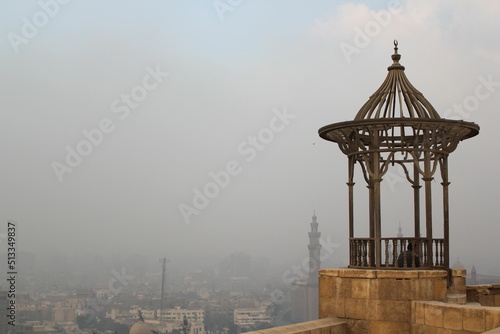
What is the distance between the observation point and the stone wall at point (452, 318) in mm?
9117

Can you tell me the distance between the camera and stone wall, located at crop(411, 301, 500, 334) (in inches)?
359

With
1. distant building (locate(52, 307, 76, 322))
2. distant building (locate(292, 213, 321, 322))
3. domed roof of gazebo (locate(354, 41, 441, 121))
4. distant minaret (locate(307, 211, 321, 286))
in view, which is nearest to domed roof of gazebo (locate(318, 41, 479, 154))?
domed roof of gazebo (locate(354, 41, 441, 121))

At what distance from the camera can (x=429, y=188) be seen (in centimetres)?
1211

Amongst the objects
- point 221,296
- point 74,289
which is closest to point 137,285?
point 221,296

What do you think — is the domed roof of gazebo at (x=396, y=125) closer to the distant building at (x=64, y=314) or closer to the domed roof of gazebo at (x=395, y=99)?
→ the domed roof of gazebo at (x=395, y=99)

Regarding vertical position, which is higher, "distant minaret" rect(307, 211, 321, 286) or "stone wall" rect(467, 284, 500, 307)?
"distant minaret" rect(307, 211, 321, 286)

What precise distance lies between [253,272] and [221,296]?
21.3 feet

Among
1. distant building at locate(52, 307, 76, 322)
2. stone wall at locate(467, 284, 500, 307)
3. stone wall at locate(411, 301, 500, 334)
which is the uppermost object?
stone wall at locate(467, 284, 500, 307)

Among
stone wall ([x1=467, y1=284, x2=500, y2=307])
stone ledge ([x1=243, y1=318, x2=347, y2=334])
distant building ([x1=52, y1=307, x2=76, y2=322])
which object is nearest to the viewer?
stone ledge ([x1=243, y1=318, x2=347, y2=334])

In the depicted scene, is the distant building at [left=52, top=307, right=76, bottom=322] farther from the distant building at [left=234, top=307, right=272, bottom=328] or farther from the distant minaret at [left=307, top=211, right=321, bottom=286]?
the distant minaret at [left=307, top=211, right=321, bottom=286]

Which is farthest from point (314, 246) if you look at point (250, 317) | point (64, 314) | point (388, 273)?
point (388, 273)

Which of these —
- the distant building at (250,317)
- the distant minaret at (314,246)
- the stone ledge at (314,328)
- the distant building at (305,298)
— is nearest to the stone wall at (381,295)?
the stone ledge at (314,328)

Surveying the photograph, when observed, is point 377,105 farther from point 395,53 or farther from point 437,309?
point 437,309

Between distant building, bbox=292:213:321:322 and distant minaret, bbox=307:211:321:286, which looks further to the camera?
distant minaret, bbox=307:211:321:286
